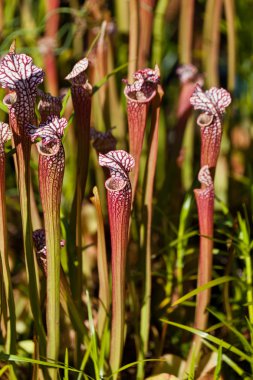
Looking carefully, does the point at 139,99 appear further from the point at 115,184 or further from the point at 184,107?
the point at 184,107

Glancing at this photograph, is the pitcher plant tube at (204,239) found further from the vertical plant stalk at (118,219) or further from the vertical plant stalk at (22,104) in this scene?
the vertical plant stalk at (22,104)

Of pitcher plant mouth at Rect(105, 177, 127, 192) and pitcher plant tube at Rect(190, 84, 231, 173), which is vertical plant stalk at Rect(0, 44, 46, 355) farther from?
pitcher plant tube at Rect(190, 84, 231, 173)

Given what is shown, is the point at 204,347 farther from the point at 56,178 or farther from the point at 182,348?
the point at 56,178

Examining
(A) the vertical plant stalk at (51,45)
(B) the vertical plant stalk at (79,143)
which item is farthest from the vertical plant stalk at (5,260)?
(A) the vertical plant stalk at (51,45)

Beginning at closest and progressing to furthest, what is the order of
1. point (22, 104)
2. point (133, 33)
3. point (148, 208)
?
point (22, 104), point (148, 208), point (133, 33)

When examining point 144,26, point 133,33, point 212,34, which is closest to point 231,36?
point 212,34

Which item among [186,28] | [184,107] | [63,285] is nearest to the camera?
[63,285]

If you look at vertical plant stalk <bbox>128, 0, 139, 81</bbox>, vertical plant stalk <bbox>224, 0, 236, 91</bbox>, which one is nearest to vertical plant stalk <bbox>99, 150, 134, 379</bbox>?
vertical plant stalk <bbox>128, 0, 139, 81</bbox>

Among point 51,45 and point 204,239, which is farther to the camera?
point 51,45

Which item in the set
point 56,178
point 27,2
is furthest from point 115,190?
point 27,2
